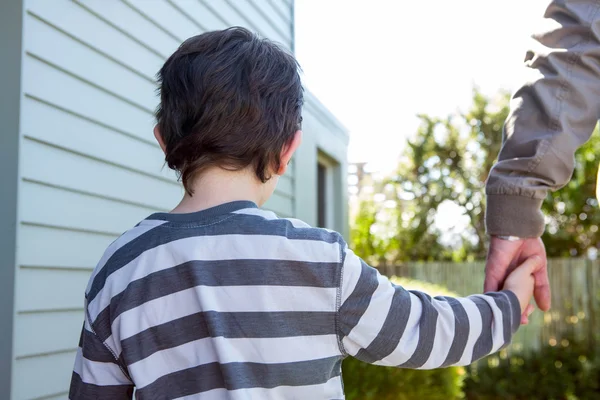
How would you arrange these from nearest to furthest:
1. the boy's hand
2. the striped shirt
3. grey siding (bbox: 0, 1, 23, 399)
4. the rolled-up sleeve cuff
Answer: the striped shirt, the boy's hand, the rolled-up sleeve cuff, grey siding (bbox: 0, 1, 23, 399)

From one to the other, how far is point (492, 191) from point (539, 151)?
0.54 ft

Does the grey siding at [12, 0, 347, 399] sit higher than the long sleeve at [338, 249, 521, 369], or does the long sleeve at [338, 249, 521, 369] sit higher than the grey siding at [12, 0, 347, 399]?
the grey siding at [12, 0, 347, 399]

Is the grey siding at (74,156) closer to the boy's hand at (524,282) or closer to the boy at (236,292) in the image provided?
the boy at (236,292)

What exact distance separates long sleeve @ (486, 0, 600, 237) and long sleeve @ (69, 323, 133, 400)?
1.04 meters

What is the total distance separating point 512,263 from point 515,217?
13 cm

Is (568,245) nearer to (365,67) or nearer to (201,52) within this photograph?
(365,67)

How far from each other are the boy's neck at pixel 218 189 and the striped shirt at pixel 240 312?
40 millimetres

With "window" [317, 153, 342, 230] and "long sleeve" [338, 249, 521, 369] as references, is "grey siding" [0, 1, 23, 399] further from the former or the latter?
"window" [317, 153, 342, 230]

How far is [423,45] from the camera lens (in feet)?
54.8

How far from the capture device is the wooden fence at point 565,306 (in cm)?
919

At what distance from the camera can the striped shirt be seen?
1.17 meters

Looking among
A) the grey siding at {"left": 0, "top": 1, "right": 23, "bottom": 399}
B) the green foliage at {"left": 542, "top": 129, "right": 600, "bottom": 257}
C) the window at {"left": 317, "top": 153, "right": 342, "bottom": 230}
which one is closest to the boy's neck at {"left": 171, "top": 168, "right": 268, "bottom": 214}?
the grey siding at {"left": 0, "top": 1, "right": 23, "bottom": 399}

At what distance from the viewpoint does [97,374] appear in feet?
4.13

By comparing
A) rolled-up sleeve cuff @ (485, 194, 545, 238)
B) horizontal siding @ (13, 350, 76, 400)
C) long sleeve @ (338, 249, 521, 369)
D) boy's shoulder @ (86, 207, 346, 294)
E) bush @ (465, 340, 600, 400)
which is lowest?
bush @ (465, 340, 600, 400)
